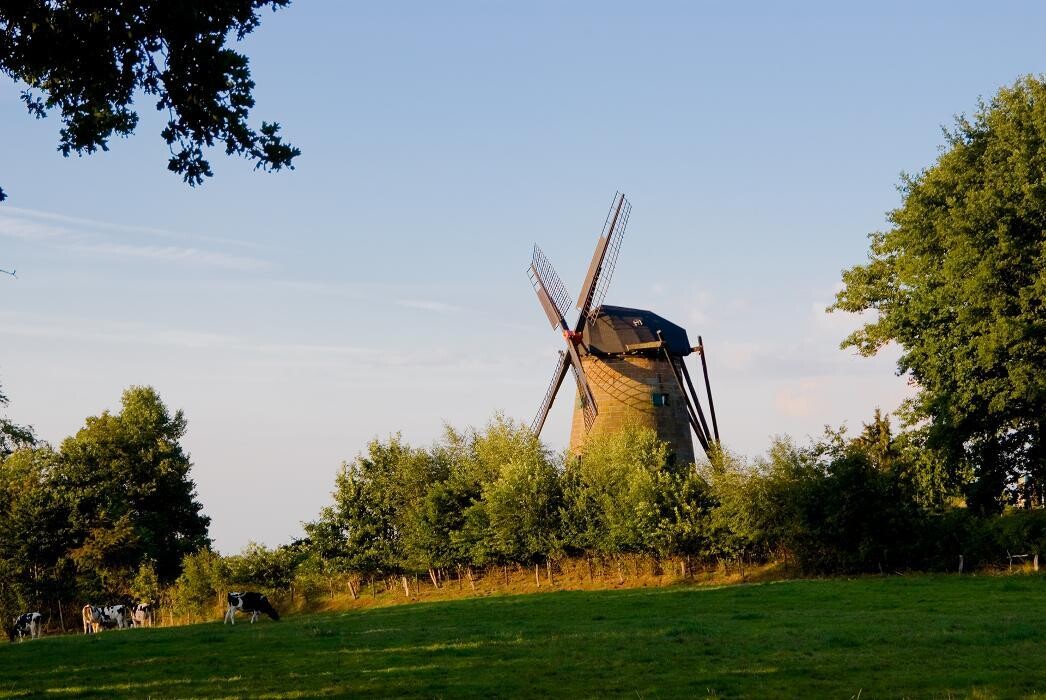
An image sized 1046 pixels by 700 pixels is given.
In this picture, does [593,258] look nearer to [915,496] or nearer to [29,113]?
[915,496]

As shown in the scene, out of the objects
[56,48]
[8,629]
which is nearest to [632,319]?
[8,629]

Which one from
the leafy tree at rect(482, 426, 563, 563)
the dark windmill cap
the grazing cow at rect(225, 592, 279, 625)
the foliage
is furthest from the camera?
the dark windmill cap

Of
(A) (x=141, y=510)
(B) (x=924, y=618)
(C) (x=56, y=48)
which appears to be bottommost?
(B) (x=924, y=618)

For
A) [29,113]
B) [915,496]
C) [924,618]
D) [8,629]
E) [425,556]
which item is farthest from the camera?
[425,556]

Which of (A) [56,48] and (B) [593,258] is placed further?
(B) [593,258]

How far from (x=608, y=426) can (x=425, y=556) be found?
12.2 m

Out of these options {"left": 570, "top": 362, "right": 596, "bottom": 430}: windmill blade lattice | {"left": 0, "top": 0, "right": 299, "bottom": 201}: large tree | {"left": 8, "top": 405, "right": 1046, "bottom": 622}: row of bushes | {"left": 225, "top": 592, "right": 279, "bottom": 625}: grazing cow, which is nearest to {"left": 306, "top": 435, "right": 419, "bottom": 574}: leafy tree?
{"left": 8, "top": 405, "right": 1046, "bottom": 622}: row of bushes

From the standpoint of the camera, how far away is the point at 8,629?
55969mm

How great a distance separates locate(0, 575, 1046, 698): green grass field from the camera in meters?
17.0

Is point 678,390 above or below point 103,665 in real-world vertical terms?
above

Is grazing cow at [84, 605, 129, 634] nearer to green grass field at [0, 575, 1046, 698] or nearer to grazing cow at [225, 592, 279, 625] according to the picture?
grazing cow at [225, 592, 279, 625]

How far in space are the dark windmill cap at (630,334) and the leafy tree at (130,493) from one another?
2855cm

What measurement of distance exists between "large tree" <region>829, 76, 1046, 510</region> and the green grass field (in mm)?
13236

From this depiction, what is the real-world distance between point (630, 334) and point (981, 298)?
22324 millimetres
